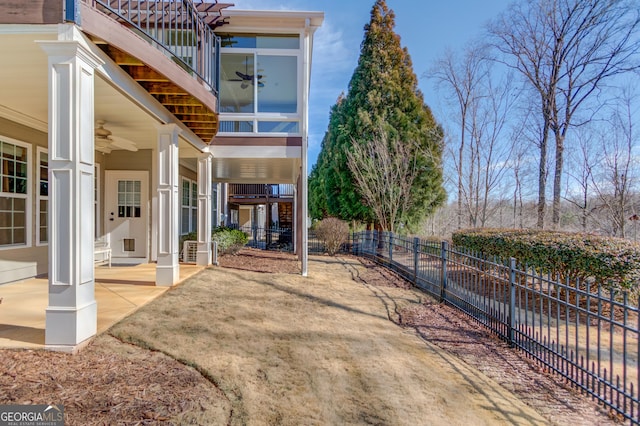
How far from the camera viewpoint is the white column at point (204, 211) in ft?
25.0

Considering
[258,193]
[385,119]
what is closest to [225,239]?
[385,119]

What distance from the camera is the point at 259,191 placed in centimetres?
1911

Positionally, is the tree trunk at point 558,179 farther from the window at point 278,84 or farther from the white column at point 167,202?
the white column at point 167,202

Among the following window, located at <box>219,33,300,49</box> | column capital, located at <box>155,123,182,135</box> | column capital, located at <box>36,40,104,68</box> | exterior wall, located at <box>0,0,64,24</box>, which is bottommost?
column capital, located at <box>155,123,182,135</box>

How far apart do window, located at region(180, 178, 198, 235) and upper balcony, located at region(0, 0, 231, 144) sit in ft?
11.0

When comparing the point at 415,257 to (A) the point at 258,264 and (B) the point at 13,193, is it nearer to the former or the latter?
(A) the point at 258,264

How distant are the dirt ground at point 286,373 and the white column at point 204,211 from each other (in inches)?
115

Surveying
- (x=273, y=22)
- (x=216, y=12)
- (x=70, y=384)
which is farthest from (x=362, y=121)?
(x=70, y=384)

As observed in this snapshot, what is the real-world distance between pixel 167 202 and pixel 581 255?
7.09m

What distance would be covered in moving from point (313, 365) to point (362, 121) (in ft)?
39.0

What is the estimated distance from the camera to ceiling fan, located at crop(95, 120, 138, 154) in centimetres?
592

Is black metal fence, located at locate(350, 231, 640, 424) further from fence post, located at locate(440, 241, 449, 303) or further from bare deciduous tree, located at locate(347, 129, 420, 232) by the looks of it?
bare deciduous tree, located at locate(347, 129, 420, 232)

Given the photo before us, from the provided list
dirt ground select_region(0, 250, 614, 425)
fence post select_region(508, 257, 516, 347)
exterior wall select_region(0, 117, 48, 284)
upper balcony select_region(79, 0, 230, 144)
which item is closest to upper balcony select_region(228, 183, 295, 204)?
upper balcony select_region(79, 0, 230, 144)

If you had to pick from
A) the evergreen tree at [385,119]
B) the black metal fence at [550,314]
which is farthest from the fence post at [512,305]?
the evergreen tree at [385,119]
